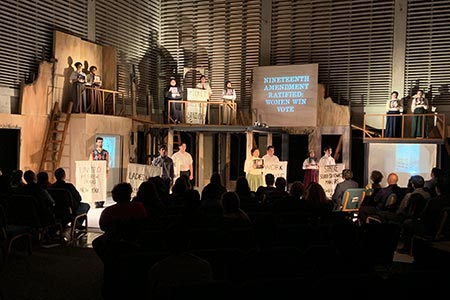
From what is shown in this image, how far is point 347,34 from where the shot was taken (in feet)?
53.0

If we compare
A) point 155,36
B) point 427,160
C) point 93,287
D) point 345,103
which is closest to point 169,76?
point 155,36

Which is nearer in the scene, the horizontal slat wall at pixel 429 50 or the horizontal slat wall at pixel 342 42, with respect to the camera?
the horizontal slat wall at pixel 429 50

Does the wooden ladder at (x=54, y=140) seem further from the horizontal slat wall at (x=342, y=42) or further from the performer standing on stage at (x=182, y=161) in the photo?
the horizontal slat wall at (x=342, y=42)

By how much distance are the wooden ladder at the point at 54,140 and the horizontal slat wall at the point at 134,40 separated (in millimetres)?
3269

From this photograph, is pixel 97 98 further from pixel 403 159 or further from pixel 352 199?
pixel 403 159

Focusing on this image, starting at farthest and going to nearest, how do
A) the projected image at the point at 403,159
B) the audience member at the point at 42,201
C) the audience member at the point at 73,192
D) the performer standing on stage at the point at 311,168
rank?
the projected image at the point at 403,159 → the performer standing on stage at the point at 311,168 → the audience member at the point at 73,192 → the audience member at the point at 42,201

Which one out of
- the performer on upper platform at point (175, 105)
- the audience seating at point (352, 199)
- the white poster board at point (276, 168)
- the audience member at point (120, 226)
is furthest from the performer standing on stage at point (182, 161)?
the audience member at point (120, 226)

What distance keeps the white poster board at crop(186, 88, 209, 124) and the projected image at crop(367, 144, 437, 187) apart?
5100 millimetres

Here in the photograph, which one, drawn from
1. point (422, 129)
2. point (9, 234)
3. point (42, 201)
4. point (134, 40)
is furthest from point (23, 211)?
point (134, 40)

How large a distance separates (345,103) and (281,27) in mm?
3370

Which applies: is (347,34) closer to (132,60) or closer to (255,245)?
(132,60)

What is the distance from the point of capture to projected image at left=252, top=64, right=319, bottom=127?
14.2 meters

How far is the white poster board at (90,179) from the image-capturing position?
10.3 meters

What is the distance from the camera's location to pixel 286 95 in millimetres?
14523
